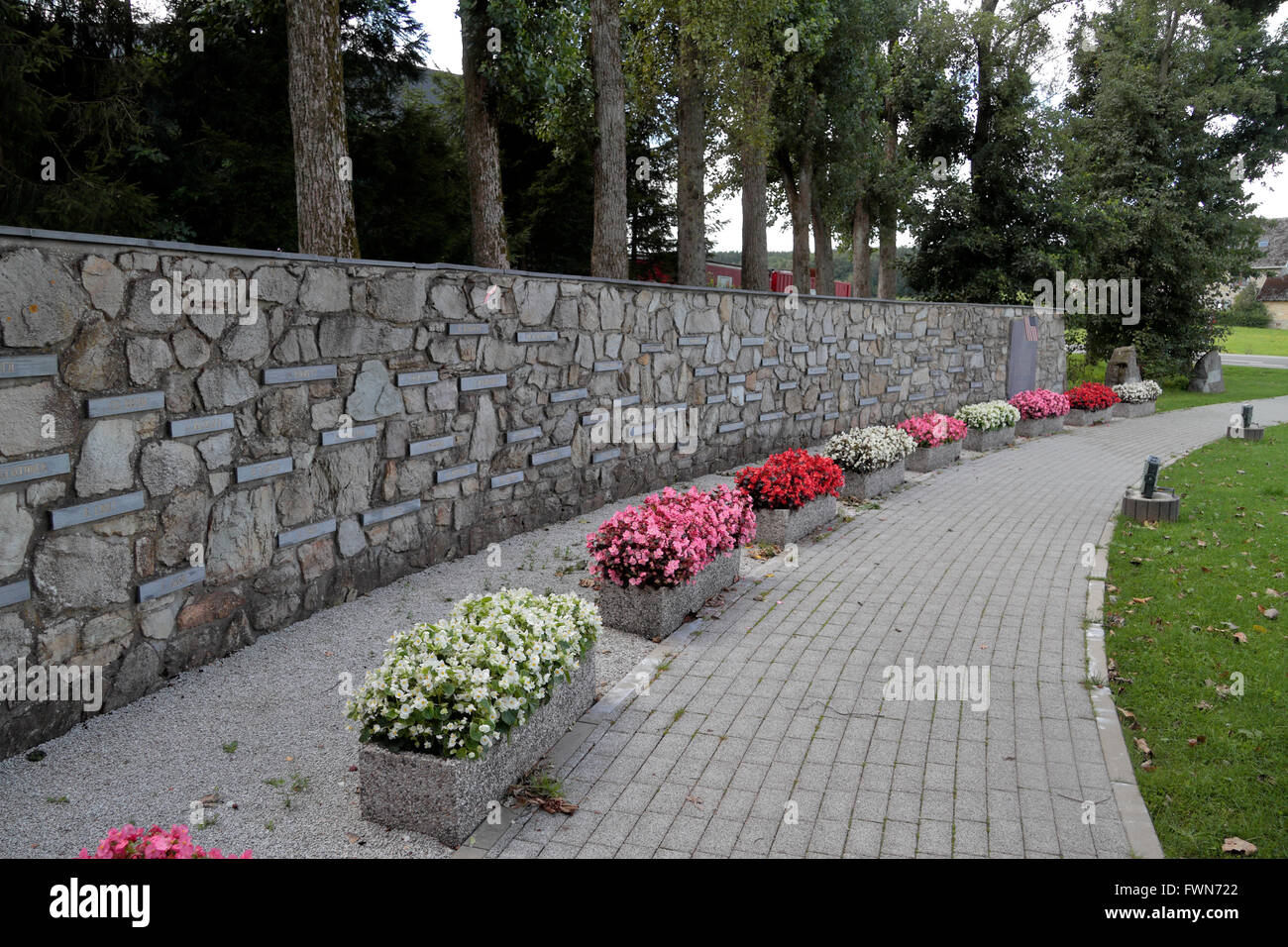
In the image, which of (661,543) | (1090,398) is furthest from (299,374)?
(1090,398)

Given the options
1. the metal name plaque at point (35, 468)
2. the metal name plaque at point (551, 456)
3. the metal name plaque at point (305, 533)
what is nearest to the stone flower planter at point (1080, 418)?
the metal name plaque at point (551, 456)

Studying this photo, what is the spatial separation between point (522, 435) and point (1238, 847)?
603 centimetres

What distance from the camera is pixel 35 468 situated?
4.31 meters

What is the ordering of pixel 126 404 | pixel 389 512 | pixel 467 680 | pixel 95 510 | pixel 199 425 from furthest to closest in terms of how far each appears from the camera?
pixel 389 512, pixel 199 425, pixel 126 404, pixel 95 510, pixel 467 680

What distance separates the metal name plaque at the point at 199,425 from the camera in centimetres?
509

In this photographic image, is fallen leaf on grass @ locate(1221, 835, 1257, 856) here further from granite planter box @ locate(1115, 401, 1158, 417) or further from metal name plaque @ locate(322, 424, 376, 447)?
granite planter box @ locate(1115, 401, 1158, 417)

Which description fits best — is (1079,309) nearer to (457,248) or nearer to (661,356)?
(457,248)

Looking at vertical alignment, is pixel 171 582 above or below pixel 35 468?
below

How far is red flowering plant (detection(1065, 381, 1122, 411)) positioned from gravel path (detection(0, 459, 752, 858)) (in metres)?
16.7

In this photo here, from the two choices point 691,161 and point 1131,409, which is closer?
point 691,161

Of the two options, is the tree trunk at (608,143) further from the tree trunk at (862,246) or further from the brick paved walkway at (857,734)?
the tree trunk at (862,246)

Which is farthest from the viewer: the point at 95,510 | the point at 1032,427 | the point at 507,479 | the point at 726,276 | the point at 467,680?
the point at 726,276

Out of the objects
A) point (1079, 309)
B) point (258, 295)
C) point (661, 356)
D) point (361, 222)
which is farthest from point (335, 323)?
point (1079, 309)

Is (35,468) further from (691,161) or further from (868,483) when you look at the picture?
(691,161)
